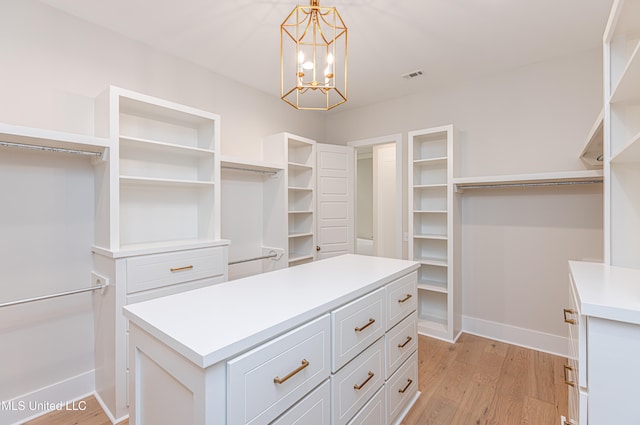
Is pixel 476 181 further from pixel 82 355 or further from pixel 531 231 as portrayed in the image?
pixel 82 355

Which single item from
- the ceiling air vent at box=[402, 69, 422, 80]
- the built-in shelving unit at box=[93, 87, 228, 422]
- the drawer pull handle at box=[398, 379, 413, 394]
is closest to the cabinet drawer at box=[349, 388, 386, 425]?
the drawer pull handle at box=[398, 379, 413, 394]

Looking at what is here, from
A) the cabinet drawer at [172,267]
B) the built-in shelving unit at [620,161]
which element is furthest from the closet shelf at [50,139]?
the built-in shelving unit at [620,161]

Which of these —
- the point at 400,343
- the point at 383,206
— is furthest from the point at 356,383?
the point at 383,206

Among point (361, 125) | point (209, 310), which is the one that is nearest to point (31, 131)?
point (209, 310)

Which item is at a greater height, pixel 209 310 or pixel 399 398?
pixel 209 310

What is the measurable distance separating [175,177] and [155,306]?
5.76 feet

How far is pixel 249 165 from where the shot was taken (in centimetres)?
299

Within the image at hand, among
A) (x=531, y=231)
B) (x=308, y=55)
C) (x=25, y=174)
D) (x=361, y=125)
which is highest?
(x=308, y=55)

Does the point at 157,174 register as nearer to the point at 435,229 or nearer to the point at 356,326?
the point at 356,326

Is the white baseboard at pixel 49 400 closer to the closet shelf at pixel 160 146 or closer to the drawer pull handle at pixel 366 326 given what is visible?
the closet shelf at pixel 160 146

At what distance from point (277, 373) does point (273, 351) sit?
0.27 ft

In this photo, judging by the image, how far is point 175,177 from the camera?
268cm

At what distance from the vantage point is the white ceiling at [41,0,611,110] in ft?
6.70

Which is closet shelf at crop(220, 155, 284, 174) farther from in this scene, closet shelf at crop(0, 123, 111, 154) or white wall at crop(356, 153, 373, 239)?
white wall at crop(356, 153, 373, 239)
